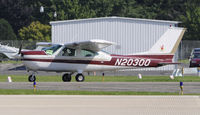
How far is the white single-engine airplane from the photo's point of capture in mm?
28672

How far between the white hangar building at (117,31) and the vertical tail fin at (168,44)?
1560 centimetres

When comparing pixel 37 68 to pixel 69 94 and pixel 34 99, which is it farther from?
pixel 34 99

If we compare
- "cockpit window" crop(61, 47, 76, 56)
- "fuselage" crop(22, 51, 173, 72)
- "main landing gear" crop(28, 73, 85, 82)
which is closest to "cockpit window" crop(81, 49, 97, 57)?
"fuselage" crop(22, 51, 173, 72)

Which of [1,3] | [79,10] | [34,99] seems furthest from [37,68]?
[1,3]

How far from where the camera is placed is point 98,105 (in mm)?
17781

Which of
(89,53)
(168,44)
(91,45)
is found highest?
(91,45)

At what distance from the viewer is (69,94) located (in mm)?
21906

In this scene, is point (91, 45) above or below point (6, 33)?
above

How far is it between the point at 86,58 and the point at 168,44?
15.6 feet

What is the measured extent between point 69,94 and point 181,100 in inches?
190

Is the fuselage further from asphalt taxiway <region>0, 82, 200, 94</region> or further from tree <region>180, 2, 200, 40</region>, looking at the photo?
tree <region>180, 2, 200, 40</region>

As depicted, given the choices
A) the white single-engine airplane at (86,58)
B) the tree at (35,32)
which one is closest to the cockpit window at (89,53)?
the white single-engine airplane at (86,58)

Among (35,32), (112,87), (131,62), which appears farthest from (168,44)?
(35,32)

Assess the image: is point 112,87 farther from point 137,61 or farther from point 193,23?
point 193,23
